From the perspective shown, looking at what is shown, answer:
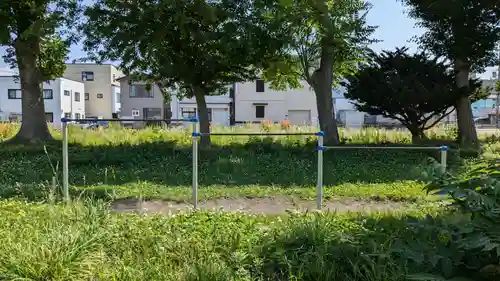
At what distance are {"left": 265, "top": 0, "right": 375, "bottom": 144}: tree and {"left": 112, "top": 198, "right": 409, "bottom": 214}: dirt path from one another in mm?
6406

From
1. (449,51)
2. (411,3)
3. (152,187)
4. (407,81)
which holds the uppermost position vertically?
(411,3)

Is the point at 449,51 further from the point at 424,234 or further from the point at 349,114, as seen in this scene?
the point at 349,114

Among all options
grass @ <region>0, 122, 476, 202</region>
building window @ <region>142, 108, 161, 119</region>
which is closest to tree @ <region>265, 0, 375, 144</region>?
grass @ <region>0, 122, 476, 202</region>

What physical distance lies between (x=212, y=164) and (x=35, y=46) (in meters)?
7.86

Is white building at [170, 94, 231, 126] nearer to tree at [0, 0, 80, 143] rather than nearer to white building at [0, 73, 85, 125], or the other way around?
white building at [0, 73, 85, 125]

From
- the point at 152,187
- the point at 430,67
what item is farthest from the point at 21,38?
the point at 430,67

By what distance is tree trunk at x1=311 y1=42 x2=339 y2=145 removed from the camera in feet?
47.7

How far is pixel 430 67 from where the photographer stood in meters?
15.6

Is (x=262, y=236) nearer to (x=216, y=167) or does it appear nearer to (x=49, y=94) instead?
(x=216, y=167)

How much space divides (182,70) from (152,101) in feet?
108

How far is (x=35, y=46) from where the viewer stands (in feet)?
46.6

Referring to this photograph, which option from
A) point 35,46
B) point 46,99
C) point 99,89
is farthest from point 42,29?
point 99,89

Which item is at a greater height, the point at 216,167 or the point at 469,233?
the point at 469,233

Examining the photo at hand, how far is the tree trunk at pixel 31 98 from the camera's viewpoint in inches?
562
